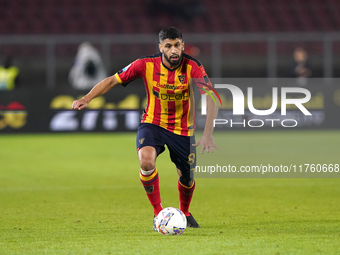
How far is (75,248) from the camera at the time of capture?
4.54 m

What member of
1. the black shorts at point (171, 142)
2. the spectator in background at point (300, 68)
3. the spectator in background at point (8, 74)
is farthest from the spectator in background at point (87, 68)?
the black shorts at point (171, 142)

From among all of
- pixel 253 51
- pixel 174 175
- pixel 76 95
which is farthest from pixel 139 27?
pixel 174 175

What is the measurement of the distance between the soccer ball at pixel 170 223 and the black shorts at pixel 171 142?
2.11 feet

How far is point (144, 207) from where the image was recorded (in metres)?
7.03

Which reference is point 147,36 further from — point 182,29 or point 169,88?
point 169,88

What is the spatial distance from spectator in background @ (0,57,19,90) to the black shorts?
11315mm

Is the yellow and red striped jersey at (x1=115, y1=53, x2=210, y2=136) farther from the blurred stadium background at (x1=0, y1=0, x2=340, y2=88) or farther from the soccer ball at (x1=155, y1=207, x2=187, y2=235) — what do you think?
the blurred stadium background at (x1=0, y1=0, x2=340, y2=88)

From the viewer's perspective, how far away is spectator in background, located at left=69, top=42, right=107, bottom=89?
16.8 metres

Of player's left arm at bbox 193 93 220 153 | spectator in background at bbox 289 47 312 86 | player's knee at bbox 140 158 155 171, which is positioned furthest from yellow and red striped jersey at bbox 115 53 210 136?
spectator in background at bbox 289 47 312 86

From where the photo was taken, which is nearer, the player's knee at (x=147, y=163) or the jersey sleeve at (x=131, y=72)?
the player's knee at (x=147, y=163)

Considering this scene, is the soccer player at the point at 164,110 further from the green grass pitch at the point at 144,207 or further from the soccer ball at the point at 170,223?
the green grass pitch at the point at 144,207

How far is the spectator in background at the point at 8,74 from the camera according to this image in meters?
16.2

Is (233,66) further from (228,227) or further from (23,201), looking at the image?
(228,227)

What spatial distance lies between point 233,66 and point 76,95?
515 centimetres
